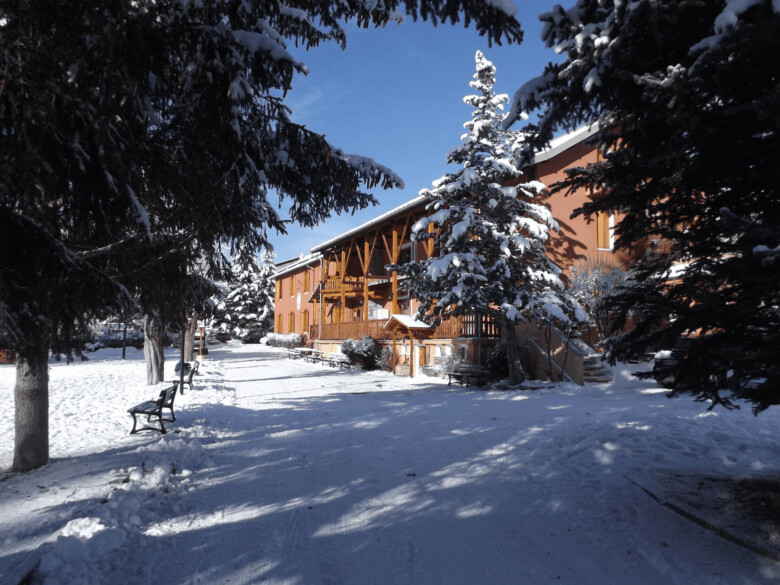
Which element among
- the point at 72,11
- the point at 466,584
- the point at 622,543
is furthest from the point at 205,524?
the point at 72,11

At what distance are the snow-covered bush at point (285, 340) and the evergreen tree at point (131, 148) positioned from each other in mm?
31896

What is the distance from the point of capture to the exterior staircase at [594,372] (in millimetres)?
14430

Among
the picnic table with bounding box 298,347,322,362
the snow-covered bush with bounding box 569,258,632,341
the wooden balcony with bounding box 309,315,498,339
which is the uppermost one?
the snow-covered bush with bounding box 569,258,632,341

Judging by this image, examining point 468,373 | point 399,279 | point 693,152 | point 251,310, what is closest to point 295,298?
point 251,310

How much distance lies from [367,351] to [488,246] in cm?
926

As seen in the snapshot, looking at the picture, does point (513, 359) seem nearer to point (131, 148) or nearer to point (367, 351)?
point (367, 351)

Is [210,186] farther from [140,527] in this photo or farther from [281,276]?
[281,276]

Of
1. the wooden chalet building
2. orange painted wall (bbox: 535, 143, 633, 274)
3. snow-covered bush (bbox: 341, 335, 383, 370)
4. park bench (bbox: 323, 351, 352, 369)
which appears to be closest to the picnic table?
the wooden chalet building

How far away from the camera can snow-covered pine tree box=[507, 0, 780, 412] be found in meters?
3.22

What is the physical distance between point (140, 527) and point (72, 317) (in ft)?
6.11

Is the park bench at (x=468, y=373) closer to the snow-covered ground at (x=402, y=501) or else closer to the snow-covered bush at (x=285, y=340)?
the snow-covered ground at (x=402, y=501)

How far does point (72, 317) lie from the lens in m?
3.83

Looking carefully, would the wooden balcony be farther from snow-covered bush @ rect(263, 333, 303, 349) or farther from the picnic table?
snow-covered bush @ rect(263, 333, 303, 349)

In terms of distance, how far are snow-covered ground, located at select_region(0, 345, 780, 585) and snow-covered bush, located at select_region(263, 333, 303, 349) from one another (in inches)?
1123
